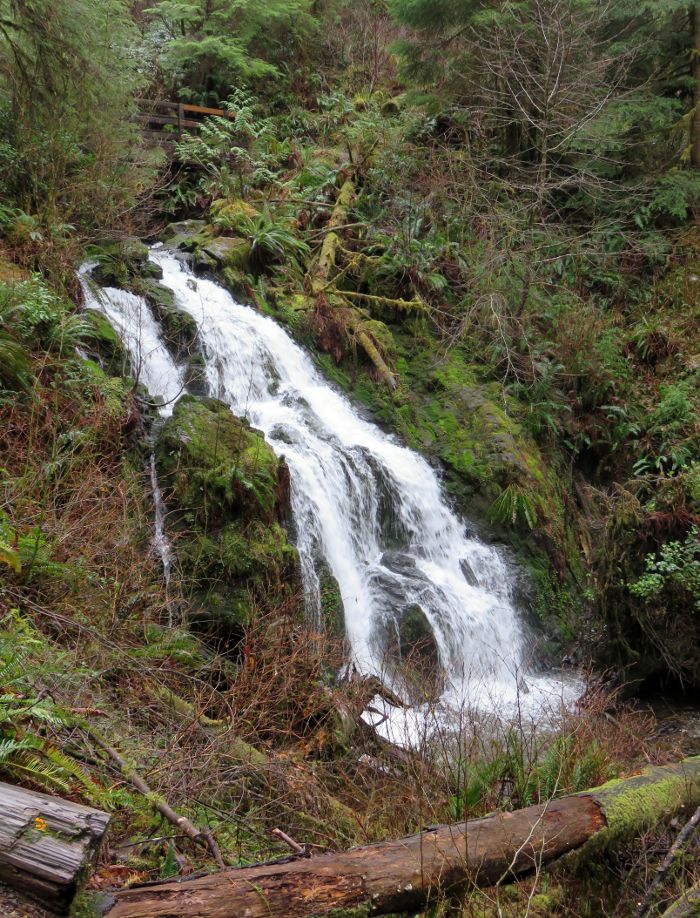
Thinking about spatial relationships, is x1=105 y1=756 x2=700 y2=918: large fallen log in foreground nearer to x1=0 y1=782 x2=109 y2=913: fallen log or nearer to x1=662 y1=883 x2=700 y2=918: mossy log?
x1=0 y1=782 x2=109 y2=913: fallen log

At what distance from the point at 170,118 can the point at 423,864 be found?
60.8ft

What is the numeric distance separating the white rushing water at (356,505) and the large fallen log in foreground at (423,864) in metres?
3.93

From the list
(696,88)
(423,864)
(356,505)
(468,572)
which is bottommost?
(468,572)

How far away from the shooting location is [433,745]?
4676mm

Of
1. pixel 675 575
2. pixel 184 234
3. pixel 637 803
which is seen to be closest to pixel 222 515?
pixel 637 803

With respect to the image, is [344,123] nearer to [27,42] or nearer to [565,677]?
[27,42]

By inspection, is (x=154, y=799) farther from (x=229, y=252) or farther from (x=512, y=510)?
(x=229, y=252)

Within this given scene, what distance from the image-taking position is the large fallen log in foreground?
7.78ft

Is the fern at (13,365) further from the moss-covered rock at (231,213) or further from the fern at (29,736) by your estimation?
the moss-covered rock at (231,213)

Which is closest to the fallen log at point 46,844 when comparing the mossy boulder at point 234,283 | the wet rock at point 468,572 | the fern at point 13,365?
the fern at point 13,365

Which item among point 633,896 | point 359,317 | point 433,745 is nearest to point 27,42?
point 359,317

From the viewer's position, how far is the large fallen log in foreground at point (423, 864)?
2.37m

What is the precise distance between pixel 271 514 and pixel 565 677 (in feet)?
15.8

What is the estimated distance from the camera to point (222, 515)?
7285 mm
